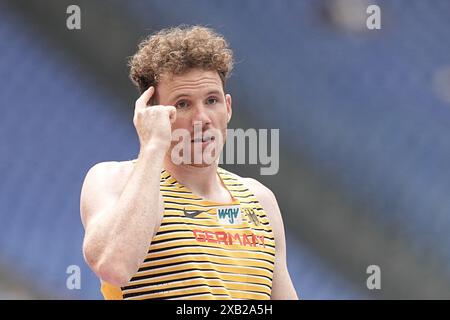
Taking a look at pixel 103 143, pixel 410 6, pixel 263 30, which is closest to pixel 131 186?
pixel 103 143

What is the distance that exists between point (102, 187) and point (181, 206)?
0.19 metres

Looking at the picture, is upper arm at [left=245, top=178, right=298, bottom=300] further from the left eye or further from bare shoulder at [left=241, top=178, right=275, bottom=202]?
the left eye

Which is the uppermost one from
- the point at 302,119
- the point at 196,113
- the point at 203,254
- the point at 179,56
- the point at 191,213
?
the point at 302,119

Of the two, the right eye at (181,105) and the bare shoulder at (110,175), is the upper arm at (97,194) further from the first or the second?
the right eye at (181,105)

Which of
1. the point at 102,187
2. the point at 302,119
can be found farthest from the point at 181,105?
the point at 302,119

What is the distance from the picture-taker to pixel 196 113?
6.07ft

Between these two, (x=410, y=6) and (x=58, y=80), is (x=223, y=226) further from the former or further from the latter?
(x=410, y=6)

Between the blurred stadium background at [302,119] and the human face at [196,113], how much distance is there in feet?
3.89

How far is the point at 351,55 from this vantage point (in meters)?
3.17

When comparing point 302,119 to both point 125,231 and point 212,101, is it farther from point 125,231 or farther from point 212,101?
point 125,231

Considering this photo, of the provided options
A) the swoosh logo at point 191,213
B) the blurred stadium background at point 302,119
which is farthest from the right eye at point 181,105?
the blurred stadium background at point 302,119

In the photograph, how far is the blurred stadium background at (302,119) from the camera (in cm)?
303

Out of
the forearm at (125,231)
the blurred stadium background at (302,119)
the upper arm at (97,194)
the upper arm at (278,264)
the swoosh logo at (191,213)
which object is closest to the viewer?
the forearm at (125,231)

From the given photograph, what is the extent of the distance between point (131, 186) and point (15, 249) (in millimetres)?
1430
